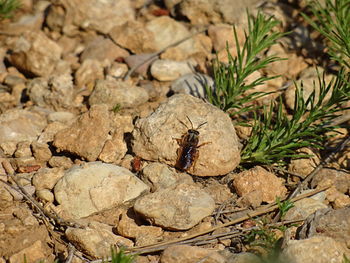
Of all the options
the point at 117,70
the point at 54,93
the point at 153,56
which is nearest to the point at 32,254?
the point at 54,93

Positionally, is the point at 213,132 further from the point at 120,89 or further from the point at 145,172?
the point at 120,89

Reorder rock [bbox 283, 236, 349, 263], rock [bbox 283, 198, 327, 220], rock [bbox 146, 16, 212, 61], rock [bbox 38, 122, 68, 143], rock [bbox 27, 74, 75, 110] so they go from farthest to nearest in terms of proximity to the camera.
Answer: rock [bbox 146, 16, 212, 61] < rock [bbox 27, 74, 75, 110] < rock [bbox 38, 122, 68, 143] < rock [bbox 283, 198, 327, 220] < rock [bbox 283, 236, 349, 263]

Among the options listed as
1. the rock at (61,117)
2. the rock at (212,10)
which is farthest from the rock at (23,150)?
the rock at (212,10)

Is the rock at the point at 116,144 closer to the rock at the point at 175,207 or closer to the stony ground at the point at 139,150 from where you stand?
the stony ground at the point at 139,150

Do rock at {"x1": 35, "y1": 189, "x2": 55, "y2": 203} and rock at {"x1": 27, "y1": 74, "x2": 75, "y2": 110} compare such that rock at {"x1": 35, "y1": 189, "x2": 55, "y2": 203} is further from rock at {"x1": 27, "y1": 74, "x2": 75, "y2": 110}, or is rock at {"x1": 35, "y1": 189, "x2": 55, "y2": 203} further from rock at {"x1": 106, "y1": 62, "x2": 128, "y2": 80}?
rock at {"x1": 106, "y1": 62, "x2": 128, "y2": 80}

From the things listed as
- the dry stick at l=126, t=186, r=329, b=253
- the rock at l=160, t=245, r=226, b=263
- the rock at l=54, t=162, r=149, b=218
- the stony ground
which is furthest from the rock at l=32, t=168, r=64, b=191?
the rock at l=160, t=245, r=226, b=263

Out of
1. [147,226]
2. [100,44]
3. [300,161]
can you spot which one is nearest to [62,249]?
[147,226]
